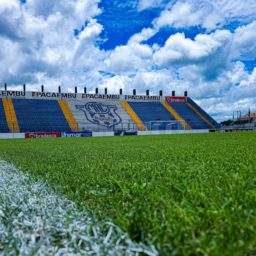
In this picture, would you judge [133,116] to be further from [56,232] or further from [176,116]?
[56,232]

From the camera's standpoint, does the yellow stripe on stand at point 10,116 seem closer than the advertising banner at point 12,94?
Yes

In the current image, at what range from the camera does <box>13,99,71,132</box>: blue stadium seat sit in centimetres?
3497

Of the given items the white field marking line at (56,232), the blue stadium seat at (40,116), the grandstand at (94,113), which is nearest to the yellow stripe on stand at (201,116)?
the grandstand at (94,113)

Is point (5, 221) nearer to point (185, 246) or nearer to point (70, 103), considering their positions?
point (185, 246)

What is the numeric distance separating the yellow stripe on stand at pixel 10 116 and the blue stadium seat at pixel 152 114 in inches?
608

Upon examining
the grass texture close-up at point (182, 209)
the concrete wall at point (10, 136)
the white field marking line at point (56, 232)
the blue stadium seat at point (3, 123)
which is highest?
the blue stadium seat at point (3, 123)

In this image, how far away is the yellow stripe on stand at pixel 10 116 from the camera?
3362 centimetres

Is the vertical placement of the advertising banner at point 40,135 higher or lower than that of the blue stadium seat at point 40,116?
lower

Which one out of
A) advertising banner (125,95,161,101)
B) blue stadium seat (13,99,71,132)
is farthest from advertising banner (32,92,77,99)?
advertising banner (125,95,161,101)

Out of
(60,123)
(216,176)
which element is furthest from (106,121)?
(216,176)

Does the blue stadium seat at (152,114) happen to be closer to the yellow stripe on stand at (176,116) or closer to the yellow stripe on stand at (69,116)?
the yellow stripe on stand at (176,116)

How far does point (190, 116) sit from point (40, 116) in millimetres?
20252

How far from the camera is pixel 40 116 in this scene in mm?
37094

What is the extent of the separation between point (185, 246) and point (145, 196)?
0.81 meters
